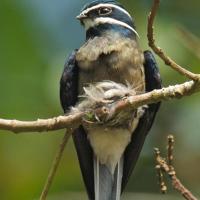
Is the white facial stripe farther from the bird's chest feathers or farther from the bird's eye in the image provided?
the bird's chest feathers

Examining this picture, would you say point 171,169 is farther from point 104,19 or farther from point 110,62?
point 104,19

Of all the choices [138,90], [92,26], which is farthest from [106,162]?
[92,26]

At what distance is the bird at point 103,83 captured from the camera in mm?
5262

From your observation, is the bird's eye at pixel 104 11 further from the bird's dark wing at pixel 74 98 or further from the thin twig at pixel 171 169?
the thin twig at pixel 171 169

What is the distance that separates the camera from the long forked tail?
529 cm

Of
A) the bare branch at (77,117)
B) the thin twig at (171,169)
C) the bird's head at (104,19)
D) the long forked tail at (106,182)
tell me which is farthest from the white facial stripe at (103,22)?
the thin twig at (171,169)

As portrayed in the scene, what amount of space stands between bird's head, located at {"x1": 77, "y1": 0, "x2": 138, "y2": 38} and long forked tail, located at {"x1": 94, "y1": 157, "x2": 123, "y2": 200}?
35.9 inches

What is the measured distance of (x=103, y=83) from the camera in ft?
16.9

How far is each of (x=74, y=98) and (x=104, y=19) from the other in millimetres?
646

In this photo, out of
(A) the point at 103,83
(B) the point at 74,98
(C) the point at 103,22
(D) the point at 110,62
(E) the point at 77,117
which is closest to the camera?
(E) the point at 77,117

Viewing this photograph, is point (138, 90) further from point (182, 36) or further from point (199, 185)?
point (182, 36)

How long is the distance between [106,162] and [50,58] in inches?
37.9

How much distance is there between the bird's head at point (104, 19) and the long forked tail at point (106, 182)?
2.99 ft

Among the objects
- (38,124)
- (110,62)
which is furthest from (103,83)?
(38,124)
